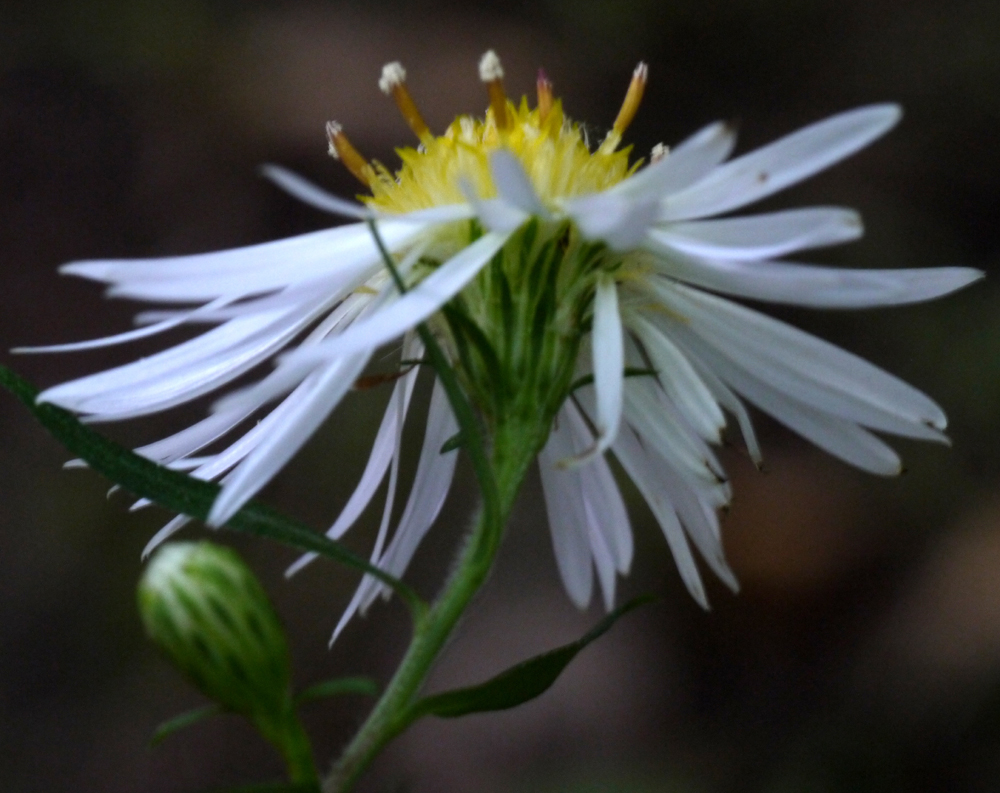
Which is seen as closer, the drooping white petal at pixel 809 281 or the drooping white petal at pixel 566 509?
the drooping white petal at pixel 809 281

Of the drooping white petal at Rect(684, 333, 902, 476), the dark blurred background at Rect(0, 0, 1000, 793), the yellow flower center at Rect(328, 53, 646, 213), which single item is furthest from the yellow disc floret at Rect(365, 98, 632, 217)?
the dark blurred background at Rect(0, 0, 1000, 793)

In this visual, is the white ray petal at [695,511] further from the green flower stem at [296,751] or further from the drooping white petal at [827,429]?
the green flower stem at [296,751]

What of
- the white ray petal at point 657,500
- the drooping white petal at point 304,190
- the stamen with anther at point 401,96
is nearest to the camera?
the drooping white petal at point 304,190

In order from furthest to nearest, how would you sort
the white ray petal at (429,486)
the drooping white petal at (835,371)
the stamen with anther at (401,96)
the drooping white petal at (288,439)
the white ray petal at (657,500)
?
1. the stamen with anther at (401,96)
2. the white ray petal at (429,486)
3. the white ray petal at (657,500)
4. the drooping white petal at (835,371)
5. the drooping white petal at (288,439)

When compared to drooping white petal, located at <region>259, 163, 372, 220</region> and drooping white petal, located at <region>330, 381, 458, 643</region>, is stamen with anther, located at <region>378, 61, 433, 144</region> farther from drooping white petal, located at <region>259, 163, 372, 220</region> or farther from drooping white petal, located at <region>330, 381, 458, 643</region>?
drooping white petal, located at <region>259, 163, 372, 220</region>

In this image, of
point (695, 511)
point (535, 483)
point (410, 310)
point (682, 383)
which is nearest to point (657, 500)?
point (695, 511)

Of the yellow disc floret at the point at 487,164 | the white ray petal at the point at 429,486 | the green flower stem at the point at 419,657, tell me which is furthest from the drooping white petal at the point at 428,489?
the green flower stem at the point at 419,657

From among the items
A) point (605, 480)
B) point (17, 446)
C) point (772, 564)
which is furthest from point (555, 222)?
point (17, 446)
